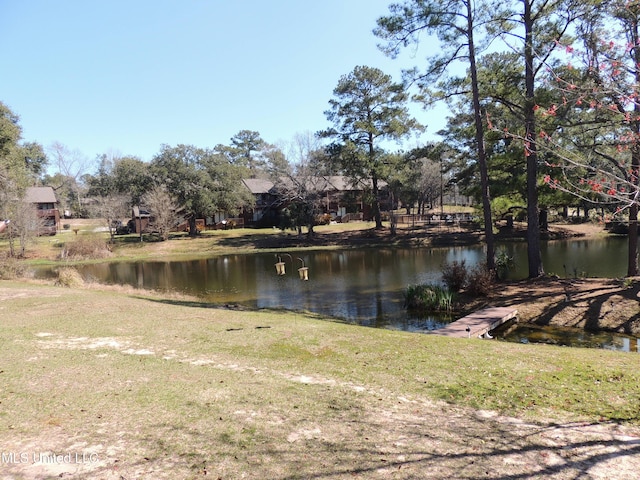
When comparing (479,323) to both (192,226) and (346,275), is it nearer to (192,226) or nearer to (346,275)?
(346,275)

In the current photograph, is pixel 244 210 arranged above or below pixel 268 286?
above

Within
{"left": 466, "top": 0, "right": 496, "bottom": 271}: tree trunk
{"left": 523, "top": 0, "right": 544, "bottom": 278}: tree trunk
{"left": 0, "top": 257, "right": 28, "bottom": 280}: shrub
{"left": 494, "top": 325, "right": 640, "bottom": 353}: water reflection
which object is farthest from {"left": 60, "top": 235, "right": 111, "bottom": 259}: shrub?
{"left": 494, "top": 325, "right": 640, "bottom": 353}: water reflection

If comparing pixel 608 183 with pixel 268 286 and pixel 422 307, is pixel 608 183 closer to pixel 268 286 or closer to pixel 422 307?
pixel 422 307

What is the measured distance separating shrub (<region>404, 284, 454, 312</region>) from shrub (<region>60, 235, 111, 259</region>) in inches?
1308

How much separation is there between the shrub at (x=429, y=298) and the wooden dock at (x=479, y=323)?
1696mm

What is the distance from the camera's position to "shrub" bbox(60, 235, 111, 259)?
127 feet

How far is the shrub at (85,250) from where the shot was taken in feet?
127

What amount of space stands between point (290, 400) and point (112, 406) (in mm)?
2293

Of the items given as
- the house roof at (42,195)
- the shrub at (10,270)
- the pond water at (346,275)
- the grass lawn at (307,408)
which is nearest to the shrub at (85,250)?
the pond water at (346,275)

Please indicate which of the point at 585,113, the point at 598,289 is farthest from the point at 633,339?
the point at 585,113

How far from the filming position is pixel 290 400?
5.63 m

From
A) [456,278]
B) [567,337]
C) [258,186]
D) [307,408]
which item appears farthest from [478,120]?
[258,186]

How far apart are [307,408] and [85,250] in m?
40.4

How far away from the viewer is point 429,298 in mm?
16125
